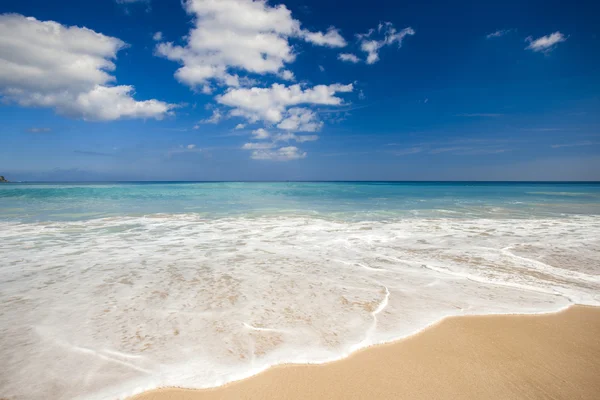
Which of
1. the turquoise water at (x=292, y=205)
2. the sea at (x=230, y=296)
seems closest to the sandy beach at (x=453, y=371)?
the sea at (x=230, y=296)

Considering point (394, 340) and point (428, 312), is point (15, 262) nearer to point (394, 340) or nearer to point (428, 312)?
point (394, 340)

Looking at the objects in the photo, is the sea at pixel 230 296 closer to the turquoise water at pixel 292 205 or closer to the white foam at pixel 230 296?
the white foam at pixel 230 296

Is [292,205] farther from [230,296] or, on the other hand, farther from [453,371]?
[453,371]

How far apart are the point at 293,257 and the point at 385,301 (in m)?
3.11

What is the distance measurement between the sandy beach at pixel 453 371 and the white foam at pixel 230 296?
0.61 feet

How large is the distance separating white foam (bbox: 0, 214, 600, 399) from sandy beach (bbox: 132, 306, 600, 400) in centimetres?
19

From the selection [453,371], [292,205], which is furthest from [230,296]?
[292,205]

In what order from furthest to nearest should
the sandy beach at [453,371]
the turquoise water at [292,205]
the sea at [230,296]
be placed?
1. the turquoise water at [292,205]
2. the sea at [230,296]
3. the sandy beach at [453,371]

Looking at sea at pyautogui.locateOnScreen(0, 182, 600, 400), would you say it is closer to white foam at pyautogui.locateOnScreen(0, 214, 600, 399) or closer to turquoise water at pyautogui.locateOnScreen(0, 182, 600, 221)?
white foam at pyautogui.locateOnScreen(0, 214, 600, 399)

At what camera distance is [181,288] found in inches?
203

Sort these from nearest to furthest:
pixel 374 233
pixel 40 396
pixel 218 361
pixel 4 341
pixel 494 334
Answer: pixel 40 396, pixel 218 361, pixel 4 341, pixel 494 334, pixel 374 233

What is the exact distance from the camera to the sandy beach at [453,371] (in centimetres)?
267

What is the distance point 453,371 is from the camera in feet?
9.68

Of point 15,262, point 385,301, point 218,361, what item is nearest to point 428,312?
point 385,301
